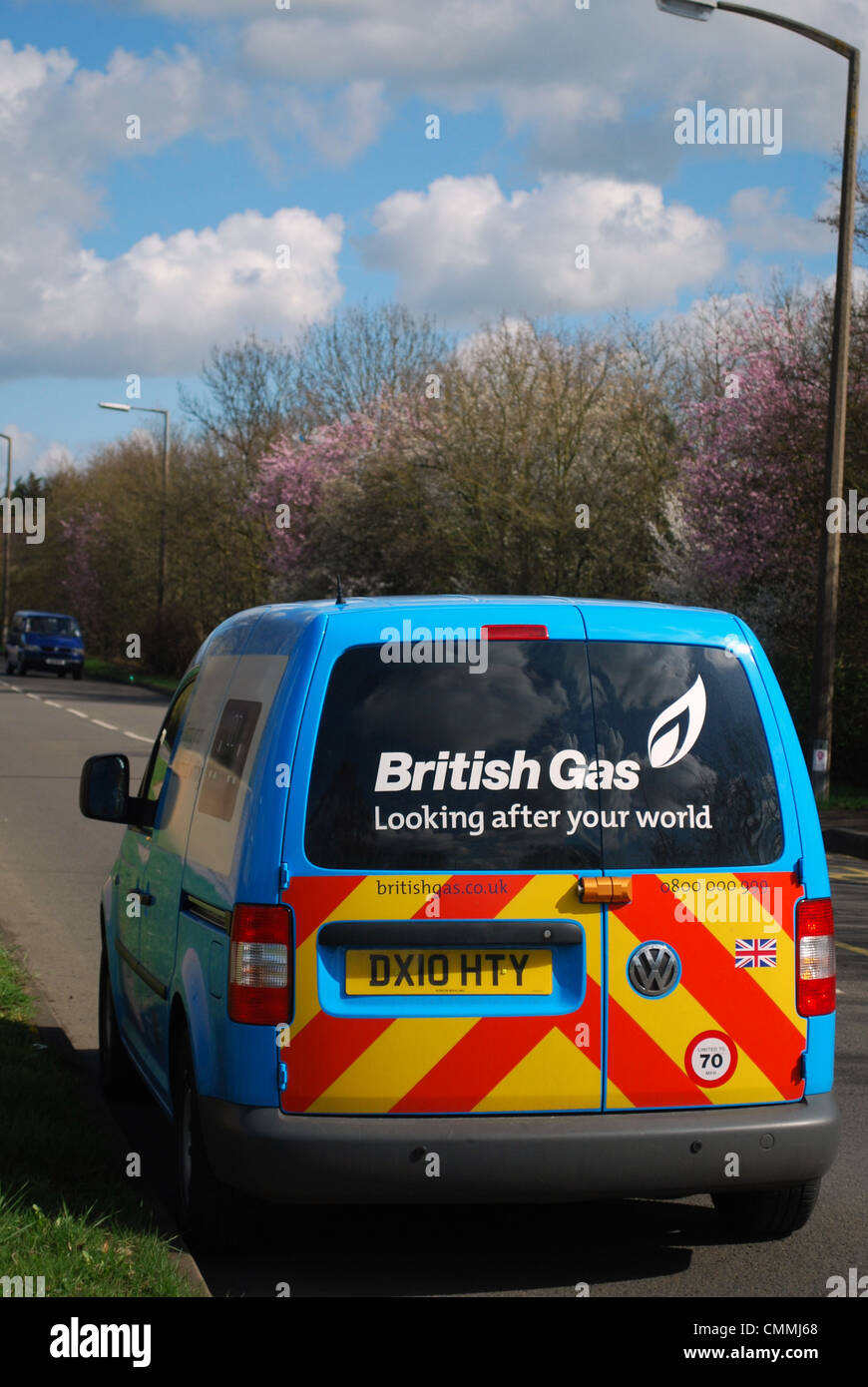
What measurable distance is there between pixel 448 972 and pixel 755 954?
0.83m

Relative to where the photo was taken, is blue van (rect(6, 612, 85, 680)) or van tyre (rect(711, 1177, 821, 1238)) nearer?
van tyre (rect(711, 1177, 821, 1238))

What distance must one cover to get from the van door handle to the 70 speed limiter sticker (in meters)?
0.43

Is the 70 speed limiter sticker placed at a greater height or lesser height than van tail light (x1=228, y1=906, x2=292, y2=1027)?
lesser

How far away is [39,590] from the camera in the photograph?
275 feet

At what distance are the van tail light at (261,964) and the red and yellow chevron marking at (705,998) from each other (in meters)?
0.85

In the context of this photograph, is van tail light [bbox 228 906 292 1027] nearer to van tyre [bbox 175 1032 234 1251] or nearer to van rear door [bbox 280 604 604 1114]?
van rear door [bbox 280 604 604 1114]

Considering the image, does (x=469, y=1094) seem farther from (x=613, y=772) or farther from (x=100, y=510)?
(x=100, y=510)

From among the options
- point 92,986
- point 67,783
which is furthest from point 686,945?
point 67,783

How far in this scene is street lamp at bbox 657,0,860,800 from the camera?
17969 millimetres

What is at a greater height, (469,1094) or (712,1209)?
(469,1094)


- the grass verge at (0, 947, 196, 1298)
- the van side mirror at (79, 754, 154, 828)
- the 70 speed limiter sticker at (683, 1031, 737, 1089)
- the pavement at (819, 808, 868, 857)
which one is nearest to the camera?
the grass verge at (0, 947, 196, 1298)

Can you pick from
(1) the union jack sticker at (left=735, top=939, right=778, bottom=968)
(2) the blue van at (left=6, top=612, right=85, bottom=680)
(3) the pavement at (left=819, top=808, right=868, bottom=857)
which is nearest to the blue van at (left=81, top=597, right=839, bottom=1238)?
(1) the union jack sticker at (left=735, top=939, right=778, bottom=968)

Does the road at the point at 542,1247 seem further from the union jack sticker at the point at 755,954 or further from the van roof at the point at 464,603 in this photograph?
the van roof at the point at 464,603
